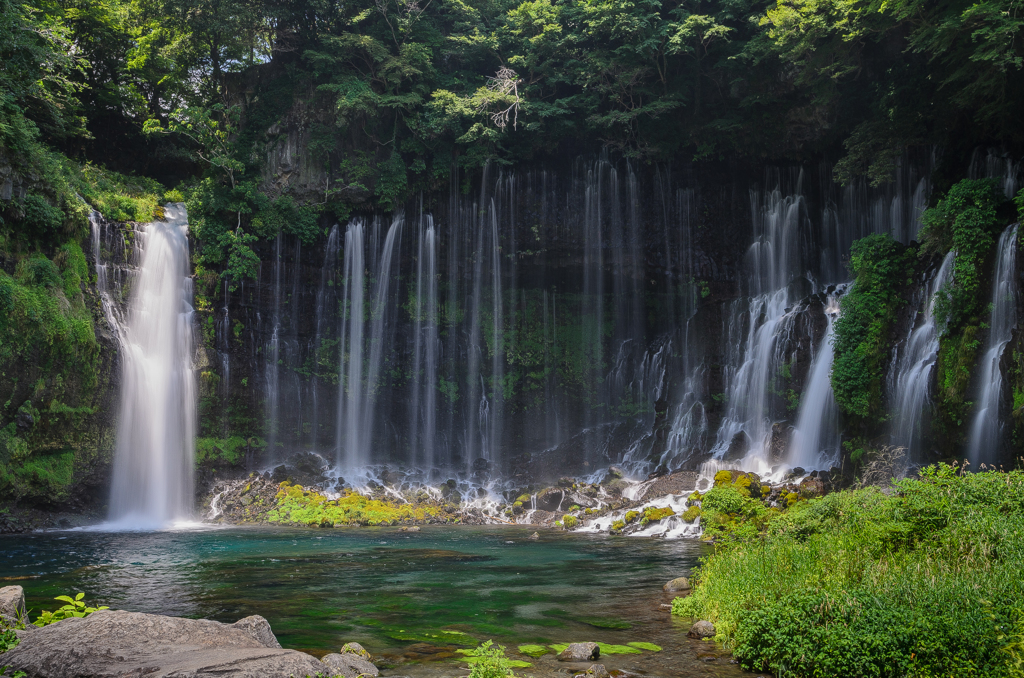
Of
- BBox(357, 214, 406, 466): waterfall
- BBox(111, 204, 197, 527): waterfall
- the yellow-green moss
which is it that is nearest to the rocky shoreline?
the yellow-green moss

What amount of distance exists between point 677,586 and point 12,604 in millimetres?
8354

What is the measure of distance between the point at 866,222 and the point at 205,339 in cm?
2585

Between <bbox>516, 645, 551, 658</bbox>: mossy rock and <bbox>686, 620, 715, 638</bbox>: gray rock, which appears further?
<bbox>686, 620, 715, 638</bbox>: gray rock

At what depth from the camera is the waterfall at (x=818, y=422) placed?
65.4 ft

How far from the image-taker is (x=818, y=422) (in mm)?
20469

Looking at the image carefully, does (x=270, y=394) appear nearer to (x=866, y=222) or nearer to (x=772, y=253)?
(x=772, y=253)

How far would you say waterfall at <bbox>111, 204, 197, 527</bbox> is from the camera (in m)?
21.7

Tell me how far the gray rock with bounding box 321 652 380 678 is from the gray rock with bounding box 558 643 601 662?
1907 millimetres

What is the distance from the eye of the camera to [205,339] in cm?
2494

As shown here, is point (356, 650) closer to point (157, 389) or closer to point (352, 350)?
point (157, 389)

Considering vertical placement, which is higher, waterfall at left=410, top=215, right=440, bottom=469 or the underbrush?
waterfall at left=410, top=215, right=440, bottom=469

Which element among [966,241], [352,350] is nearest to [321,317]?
[352,350]

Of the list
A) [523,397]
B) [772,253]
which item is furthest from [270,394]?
[772,253]

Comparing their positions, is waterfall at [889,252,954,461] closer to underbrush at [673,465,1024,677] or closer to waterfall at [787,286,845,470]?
waterfall at [787,286,845,470]
